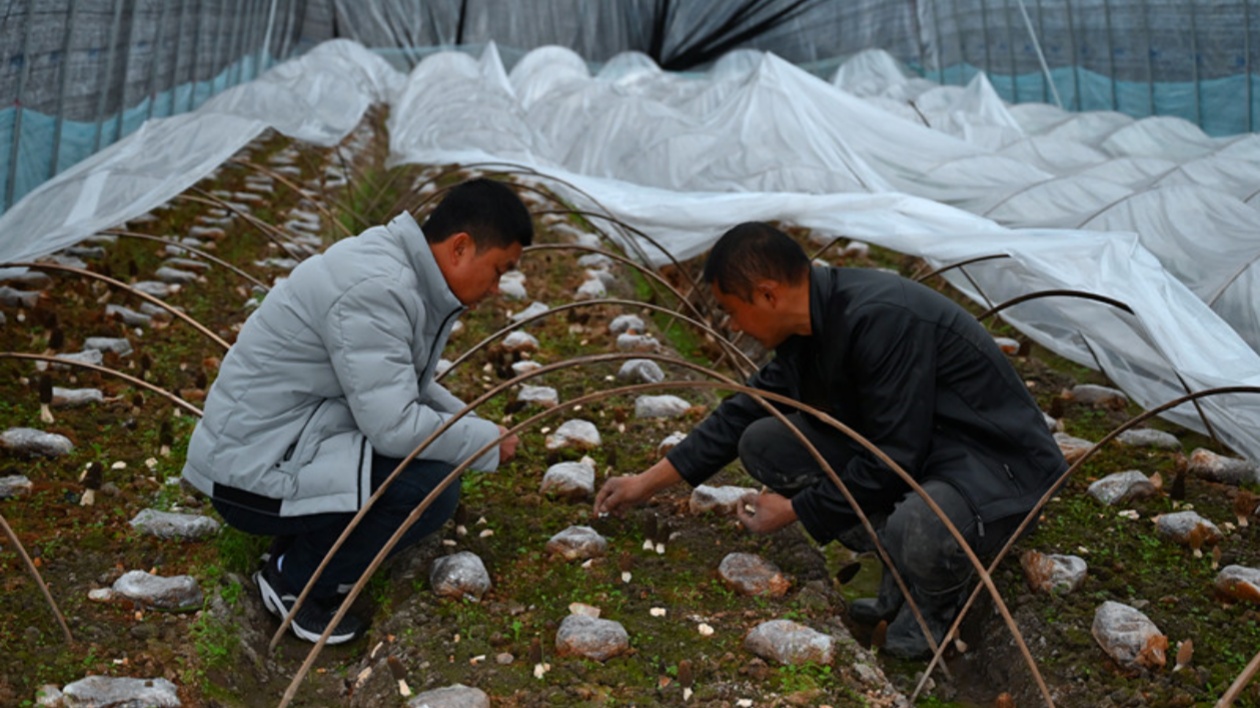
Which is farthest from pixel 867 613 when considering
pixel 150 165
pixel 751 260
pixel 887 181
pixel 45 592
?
pixel 887 181

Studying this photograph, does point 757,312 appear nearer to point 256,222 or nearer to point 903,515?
point 903,515

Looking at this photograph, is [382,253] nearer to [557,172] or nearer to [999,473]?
[999,473]

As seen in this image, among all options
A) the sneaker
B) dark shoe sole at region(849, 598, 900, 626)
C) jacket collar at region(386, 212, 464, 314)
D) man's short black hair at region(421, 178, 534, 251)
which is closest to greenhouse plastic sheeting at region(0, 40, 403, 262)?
the sneaker

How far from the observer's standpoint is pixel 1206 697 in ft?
8.56

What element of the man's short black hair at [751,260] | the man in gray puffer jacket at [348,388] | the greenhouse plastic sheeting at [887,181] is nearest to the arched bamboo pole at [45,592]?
the man in gray puffer jacket at [348,388]

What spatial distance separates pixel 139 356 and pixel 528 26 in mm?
14184

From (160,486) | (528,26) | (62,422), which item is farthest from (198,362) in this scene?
(528,26)

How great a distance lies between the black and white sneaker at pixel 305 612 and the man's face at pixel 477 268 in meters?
0.87

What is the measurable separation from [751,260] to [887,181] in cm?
452

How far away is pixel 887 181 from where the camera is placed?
273 inches

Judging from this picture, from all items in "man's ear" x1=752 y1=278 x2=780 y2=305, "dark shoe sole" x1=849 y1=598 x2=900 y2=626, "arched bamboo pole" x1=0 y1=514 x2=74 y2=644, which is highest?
"man's ear" x1=752 y1=278 x2=780 y2=305

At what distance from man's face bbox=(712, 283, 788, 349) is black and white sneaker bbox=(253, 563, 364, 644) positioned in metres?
1.26

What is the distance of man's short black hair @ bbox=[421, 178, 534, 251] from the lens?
2.66 m

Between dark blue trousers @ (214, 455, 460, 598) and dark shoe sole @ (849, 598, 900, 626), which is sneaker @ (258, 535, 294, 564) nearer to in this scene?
dark blue trousers @ (214, 455, 460, 598)
